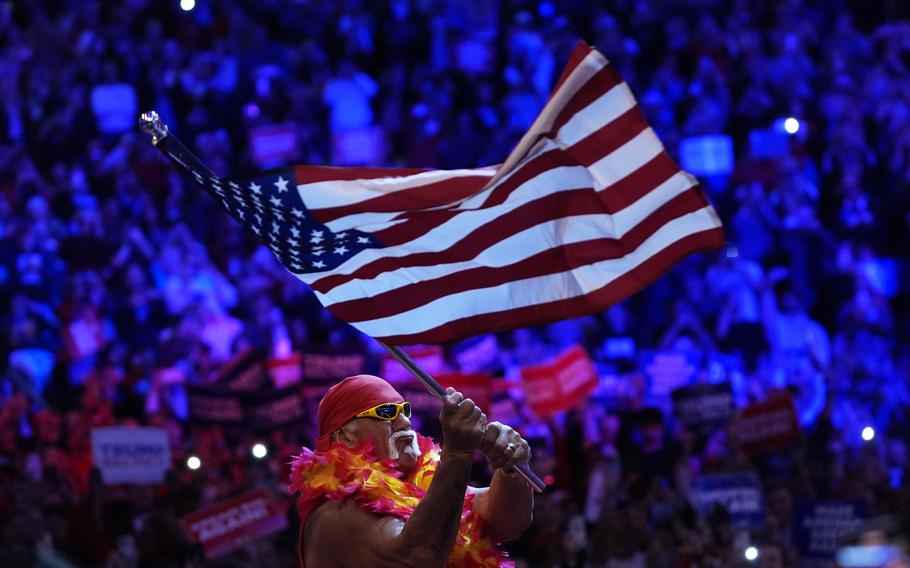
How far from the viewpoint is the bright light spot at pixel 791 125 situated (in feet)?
50.8

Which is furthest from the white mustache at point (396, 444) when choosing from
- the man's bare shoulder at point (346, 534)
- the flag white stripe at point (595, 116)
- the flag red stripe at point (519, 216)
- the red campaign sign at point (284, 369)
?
the red campaign sign at point (284, 369)

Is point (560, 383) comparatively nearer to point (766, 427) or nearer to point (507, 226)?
point (766, 427)

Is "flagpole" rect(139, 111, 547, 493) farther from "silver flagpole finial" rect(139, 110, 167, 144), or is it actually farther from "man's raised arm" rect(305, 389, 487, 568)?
"man's raised arm" rect(305, 389, 487, 568)

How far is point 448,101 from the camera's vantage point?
15.4 metres

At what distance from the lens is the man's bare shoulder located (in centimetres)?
411

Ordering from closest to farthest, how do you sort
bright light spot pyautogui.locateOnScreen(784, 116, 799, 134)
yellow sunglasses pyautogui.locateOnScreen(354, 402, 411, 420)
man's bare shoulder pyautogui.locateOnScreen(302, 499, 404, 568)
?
man's bare shoulder pyautogui.locateOnScreen(302, 499, 404, 568)
yellow sunglasses pyautogui.locateOnScreen(354, 402, 411, 420)
bright light spot pyautogui.locateOnScreen(784, 116, 799, 134)

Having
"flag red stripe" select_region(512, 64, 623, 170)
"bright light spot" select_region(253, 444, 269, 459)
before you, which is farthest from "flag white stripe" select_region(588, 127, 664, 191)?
"bright light spot" select_region(253, 444, 269, 459)

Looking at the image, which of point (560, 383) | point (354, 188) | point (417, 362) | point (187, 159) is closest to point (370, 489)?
point (187, 159)

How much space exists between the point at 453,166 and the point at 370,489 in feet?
34.4

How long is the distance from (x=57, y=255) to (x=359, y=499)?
943cm

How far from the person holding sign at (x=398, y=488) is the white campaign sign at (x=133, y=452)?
545 cm

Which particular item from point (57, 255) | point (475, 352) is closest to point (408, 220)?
point (475, 352)

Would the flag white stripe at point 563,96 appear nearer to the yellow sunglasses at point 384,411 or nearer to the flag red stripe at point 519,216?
the flag red stripe at point 519,216

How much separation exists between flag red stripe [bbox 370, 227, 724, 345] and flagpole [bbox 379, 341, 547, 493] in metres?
0.48
